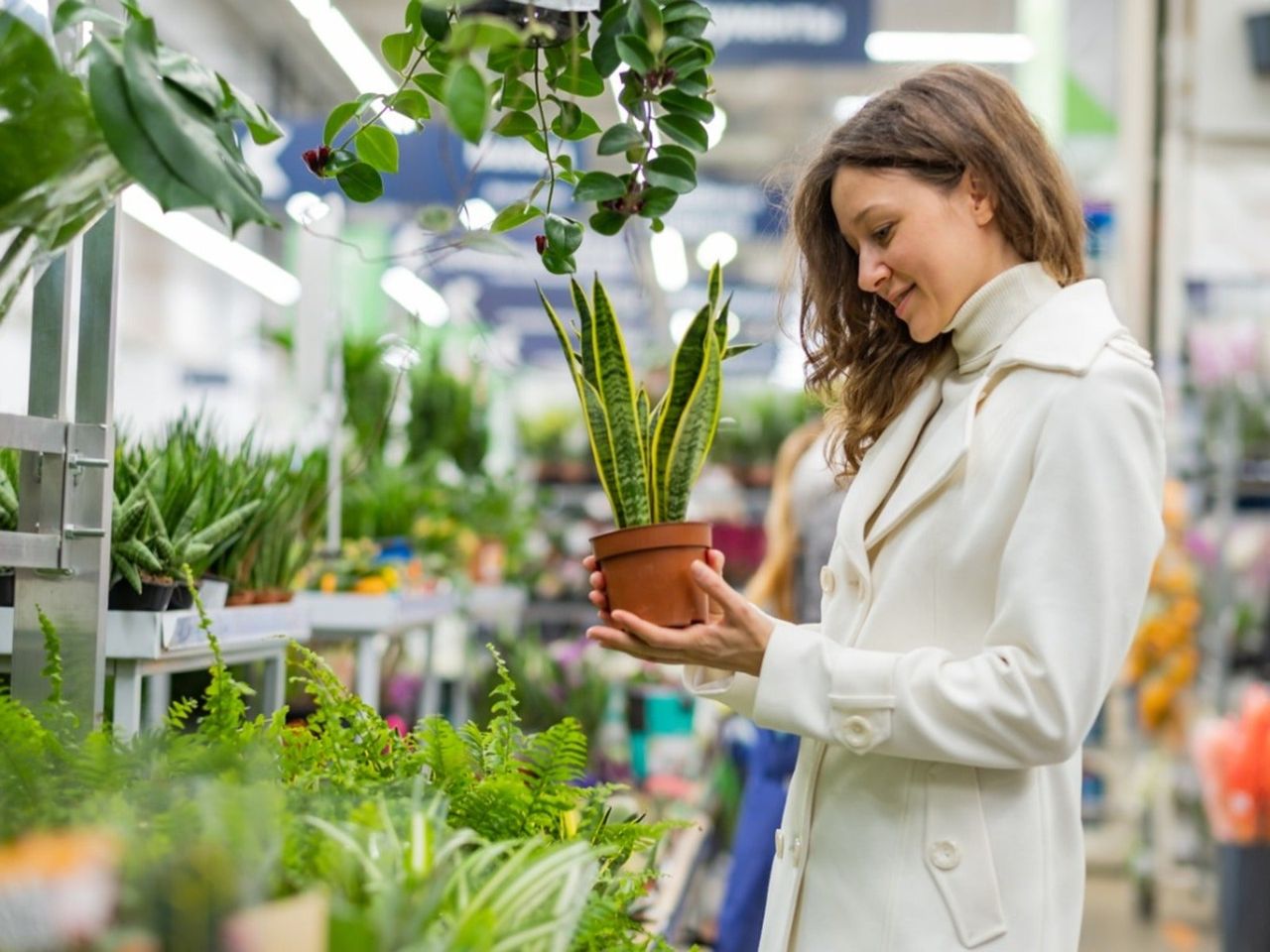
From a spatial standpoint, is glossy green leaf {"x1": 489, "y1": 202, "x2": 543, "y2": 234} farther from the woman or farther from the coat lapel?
the coat lapel

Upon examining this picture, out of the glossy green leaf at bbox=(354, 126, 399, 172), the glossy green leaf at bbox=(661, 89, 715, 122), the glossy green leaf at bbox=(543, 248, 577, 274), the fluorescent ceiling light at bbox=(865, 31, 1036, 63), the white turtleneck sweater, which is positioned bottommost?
the white turtleneck sweater

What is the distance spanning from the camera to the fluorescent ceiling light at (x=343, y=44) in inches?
140

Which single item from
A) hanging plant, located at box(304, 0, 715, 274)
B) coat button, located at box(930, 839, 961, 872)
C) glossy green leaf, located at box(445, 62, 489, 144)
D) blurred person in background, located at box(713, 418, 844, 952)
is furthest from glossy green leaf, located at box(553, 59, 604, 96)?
blurred person in background, located at box(713, 418, 844, 952)

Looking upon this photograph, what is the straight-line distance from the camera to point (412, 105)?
1504mm

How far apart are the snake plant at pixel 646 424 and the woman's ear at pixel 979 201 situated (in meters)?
0.28

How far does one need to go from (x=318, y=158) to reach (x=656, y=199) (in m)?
0.33

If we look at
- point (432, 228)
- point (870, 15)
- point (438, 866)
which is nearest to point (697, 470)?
point (432, 228)

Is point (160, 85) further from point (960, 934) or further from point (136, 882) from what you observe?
point (960, 934)

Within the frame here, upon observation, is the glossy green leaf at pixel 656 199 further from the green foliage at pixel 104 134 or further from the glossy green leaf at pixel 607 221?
the green foliage at pixel 104 134

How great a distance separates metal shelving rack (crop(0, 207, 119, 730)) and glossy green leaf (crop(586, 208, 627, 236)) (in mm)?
529

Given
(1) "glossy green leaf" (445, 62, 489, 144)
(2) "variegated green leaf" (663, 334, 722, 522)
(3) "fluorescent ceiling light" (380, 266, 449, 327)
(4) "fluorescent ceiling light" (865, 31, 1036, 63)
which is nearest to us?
(1) "glossy green leaf" (445, 62, 489, 144)

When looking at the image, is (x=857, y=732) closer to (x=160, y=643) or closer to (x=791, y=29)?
(x=160, y=643)

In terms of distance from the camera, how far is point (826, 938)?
152cm

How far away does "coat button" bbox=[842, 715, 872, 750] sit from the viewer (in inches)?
55.5
